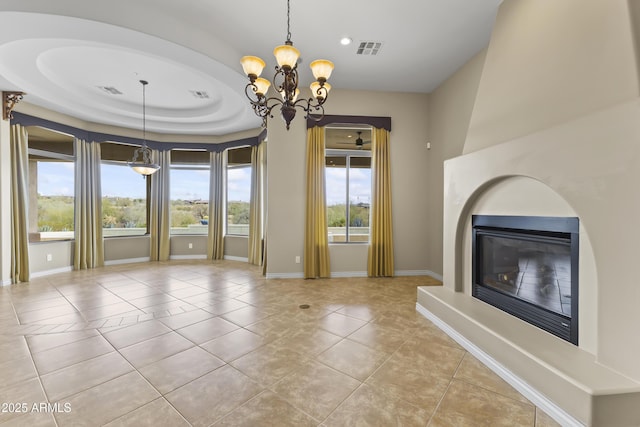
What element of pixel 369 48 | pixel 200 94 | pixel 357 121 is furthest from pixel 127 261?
pixel 369 48

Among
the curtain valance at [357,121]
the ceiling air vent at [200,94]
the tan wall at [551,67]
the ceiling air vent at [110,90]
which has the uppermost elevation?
the ceiling air vent at [200,94]

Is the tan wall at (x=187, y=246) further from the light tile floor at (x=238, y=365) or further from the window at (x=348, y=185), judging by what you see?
the window at (x=348, y=185)

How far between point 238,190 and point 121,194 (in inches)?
112

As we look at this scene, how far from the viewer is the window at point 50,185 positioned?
518cm

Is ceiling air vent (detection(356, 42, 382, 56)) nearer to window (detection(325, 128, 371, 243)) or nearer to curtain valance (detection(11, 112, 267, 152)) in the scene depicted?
window (detection(325, 128, 371, 243))

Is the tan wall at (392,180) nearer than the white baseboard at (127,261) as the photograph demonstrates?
Yes

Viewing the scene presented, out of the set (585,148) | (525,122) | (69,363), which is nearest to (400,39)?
(525,122)

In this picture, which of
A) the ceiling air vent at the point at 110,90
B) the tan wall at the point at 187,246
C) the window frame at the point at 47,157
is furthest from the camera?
the tan wall at the point at 187,246

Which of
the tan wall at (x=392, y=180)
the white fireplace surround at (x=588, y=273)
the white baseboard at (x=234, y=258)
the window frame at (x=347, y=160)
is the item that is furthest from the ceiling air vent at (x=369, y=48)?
the white baseboard at (x=234, y=258)

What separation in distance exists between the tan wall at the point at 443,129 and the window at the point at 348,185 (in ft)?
3.91

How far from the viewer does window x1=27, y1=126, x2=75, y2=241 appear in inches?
204

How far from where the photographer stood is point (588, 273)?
1.84 m

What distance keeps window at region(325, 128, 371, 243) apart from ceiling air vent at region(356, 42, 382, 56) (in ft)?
4.93

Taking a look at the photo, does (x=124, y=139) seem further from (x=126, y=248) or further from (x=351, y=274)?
(x=351, y=274)
